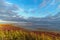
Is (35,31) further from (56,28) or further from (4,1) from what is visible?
(4,1)

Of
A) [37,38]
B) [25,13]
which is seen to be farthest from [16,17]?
[37,38]

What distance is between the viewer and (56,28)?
436cm

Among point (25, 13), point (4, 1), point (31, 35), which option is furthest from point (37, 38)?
point (4, 1)

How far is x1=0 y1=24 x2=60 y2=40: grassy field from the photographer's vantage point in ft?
14.3

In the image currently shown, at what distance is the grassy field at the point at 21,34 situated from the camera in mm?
→ 4363

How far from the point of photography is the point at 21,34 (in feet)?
14.4

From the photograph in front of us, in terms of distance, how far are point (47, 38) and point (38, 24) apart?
9.3 inches

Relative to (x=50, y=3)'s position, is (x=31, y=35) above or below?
below

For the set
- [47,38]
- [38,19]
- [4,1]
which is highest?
[4,1]

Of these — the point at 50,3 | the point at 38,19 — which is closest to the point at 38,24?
the point at 38,19

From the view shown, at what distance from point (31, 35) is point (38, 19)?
0.25 metres

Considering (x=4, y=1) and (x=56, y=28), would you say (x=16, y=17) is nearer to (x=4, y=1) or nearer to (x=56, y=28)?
(x=4, y=1)

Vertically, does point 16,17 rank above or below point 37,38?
above

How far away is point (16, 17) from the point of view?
4383mm
